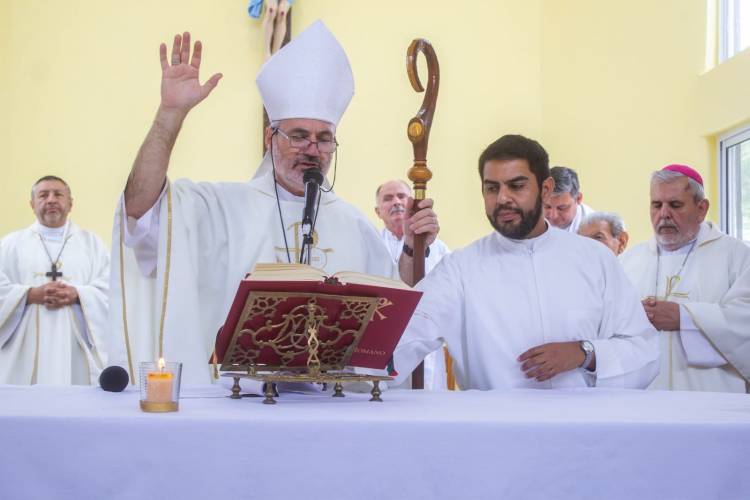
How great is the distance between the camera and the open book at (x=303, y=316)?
104 inches

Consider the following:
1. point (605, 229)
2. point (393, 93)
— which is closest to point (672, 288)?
point (605, 229)

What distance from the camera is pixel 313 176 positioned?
3547mm

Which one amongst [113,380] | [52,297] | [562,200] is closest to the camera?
[113,380]

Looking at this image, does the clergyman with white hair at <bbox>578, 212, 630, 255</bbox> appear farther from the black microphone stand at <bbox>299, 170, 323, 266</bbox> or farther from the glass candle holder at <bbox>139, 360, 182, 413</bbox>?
the glass candle holder at <bbox>139, 360, 182, 413</bbox>

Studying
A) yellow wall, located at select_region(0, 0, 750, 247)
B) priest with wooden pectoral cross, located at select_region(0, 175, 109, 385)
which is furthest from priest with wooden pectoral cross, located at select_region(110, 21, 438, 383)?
yellow wall, located at select_region(0, 0, 750, 247)

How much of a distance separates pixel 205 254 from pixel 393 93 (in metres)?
5.36

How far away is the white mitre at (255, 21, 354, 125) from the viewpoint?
3.96 m

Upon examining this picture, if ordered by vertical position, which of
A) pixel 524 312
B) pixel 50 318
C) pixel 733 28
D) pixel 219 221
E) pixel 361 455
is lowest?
pixel 361 455

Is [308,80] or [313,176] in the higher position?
[308,80]

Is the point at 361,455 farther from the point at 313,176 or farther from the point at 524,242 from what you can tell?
the point at 524,242

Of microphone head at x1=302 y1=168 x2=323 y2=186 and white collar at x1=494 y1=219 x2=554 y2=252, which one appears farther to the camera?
white collar at x1=494 y1=219 x2=554 y2=252

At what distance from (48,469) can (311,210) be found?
1454mm

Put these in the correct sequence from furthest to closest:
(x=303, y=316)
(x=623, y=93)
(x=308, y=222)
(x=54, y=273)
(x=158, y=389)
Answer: (x=623, y=93) < (x=54, y=273) < (x=308, y=222) < (x=303, y=316) < (x=158, y=389)

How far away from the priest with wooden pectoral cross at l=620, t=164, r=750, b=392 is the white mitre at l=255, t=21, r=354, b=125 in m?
2.23
